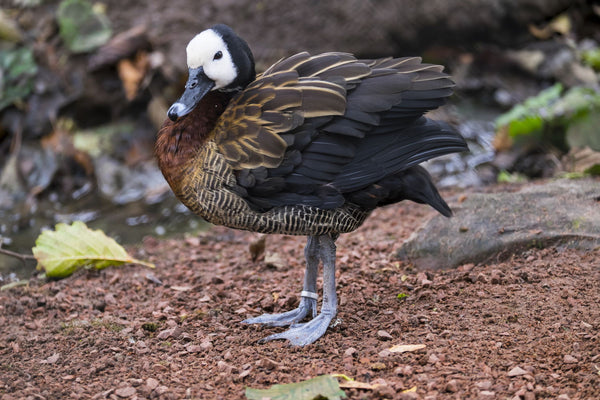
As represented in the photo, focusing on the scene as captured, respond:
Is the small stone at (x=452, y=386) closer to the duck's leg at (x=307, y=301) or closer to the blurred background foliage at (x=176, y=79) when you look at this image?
the duck's leg at (x=307, y=301)

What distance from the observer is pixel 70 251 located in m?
5.28

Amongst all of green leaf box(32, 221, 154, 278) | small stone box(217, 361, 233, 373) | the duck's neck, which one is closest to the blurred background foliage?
green leaf box(32, 221, 154, 278)

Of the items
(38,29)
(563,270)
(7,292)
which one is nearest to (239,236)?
(7,292)

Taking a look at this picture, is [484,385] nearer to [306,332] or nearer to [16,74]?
[306,332]

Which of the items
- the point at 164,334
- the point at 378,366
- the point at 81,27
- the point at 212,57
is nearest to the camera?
the point at 378,366

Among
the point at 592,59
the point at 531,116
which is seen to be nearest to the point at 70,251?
the point at 531,116

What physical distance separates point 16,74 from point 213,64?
211 inches

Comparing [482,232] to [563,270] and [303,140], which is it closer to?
[563,270]

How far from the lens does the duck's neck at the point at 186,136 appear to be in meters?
3.92

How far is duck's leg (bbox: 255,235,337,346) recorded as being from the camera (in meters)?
3.91

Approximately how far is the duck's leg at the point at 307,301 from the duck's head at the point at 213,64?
109cm

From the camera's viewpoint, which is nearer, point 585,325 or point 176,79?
point 585,325

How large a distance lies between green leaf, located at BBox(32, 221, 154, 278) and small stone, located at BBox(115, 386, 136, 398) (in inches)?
82.7

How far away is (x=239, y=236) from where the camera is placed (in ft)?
21.0
